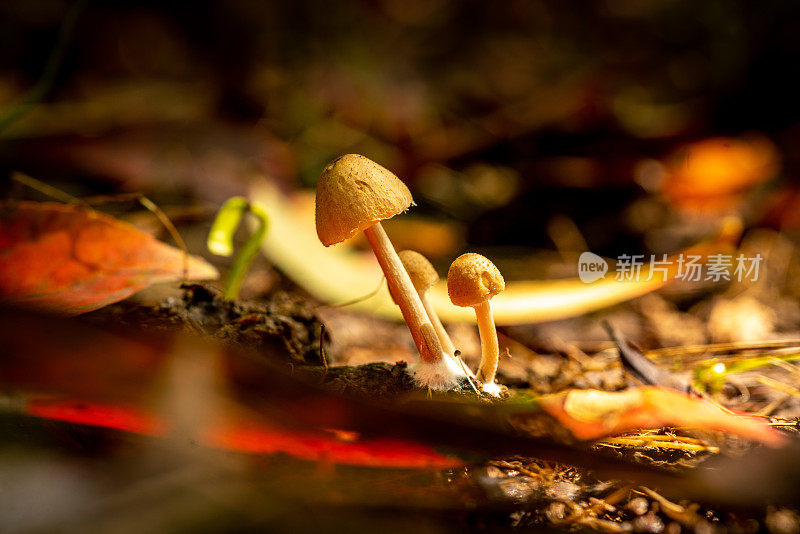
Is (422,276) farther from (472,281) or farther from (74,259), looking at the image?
(74,259)

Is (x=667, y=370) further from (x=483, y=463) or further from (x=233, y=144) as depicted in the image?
(x=233, y=144)

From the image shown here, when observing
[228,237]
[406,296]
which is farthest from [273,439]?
[228,237]

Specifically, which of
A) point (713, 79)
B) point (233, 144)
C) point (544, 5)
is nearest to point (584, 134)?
point (713, 79)

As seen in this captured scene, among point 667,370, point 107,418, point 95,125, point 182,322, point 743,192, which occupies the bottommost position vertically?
point 107,418

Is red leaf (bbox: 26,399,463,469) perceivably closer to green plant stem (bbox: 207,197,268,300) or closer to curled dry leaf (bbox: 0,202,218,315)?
curled dry leaf (bbox: 0,202,218,315)

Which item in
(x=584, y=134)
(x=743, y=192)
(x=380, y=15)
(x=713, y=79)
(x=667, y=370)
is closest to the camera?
(x=667, y=370)
